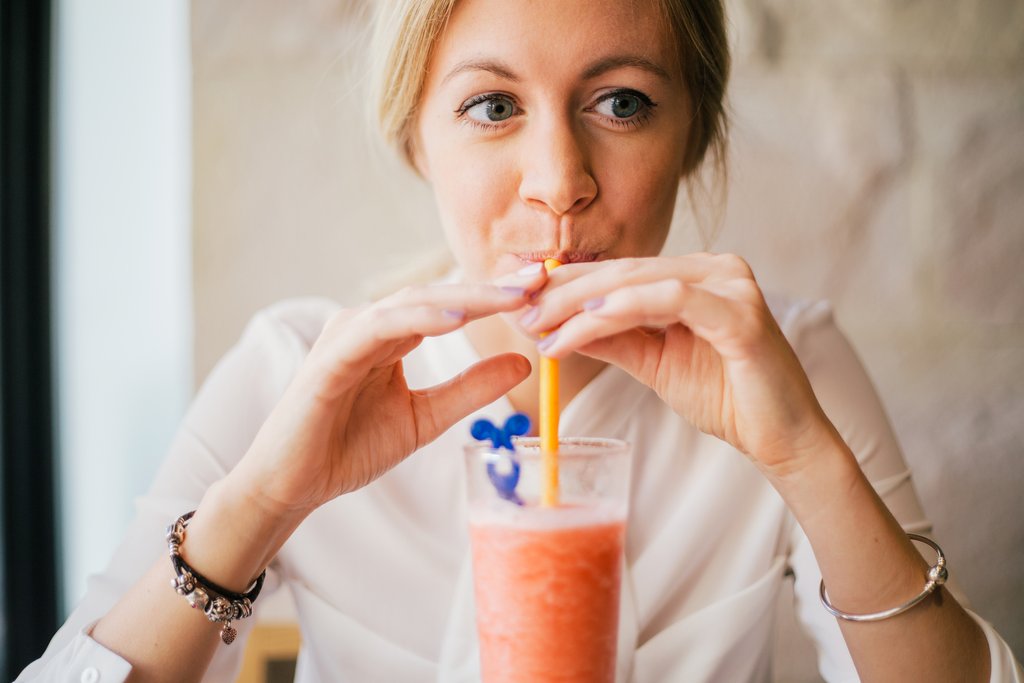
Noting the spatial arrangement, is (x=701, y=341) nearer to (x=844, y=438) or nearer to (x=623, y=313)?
(x=623, y=313)

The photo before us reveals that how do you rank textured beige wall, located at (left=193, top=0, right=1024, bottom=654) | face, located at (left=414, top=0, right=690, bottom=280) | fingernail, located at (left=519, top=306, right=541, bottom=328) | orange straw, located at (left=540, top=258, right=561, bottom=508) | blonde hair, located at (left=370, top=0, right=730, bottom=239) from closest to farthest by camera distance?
orange straw, located at (left=540, top=258, right=561, bottom=508), fingernail, located at (left=519, top=306, right=541, bottom=328), face, located at (left=414, top=0, right=690, bottom=280), blonde hair, located at (left=370, top=0, right=730, bottom=239), textured beige wall, located at (left=193, top=0, right=1024, bottom=654)

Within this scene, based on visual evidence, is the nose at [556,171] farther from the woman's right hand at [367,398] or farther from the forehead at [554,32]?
the woman's right hand at [367,398]

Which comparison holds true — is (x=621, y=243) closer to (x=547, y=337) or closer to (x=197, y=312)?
(x=547, y=337)

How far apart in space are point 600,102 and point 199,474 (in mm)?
840

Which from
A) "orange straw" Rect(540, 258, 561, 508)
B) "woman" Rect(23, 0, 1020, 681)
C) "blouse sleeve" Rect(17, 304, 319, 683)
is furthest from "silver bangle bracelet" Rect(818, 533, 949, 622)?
"blouse sleeve" Rect(17, 304, 319, 683)

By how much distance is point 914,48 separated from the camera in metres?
1.89

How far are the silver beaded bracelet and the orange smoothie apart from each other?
383mm

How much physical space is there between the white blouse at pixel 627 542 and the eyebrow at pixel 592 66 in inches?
18.2

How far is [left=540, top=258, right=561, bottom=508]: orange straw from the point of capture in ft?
2.52

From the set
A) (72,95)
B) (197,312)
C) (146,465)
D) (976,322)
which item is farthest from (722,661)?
(72,95)

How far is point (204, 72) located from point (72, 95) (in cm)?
36

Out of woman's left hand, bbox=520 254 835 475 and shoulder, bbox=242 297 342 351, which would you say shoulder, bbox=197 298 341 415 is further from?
woman's left hand, bbox=520 254 835 475

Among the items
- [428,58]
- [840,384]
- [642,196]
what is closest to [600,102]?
[642,196]

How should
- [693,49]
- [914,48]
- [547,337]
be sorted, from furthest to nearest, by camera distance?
[914,48] → [693,49] → [547,337]
